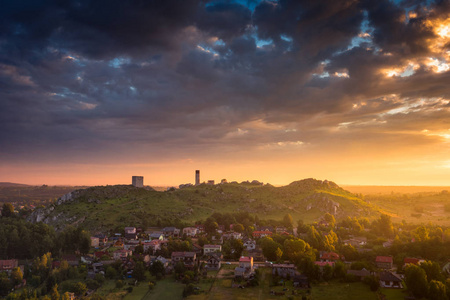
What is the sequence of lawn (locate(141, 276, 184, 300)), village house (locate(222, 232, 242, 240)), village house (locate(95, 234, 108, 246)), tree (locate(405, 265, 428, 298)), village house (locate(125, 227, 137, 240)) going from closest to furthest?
tree (locate(405, 265, 428, 298)) → lawn (locate(141, 276, 184, 300)) → village house (locate(95, 234, 108, 246)) → village house (locate(222, 232, 242, 240)) → village house (locate(125, 227, 137, 240))

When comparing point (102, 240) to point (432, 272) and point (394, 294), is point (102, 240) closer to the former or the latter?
point (394, 294)

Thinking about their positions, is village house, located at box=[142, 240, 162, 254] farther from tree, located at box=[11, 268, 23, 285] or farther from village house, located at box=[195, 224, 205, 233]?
tree, located at box=[11, 268, 23, 285]

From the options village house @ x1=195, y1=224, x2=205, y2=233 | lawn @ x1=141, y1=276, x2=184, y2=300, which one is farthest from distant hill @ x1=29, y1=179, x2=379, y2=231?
lawn @ x1=141, y1=276, x2=184, y2=300

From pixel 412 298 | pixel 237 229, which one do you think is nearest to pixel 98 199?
pixel 237 229

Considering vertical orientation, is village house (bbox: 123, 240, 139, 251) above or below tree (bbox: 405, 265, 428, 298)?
below

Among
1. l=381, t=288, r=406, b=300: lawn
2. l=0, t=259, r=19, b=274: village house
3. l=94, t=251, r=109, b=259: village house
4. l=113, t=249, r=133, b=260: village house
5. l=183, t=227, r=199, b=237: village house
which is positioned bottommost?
l=0, t=259, r=19, b=274: village house

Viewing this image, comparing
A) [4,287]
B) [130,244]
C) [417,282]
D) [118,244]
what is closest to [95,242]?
[118,244]
